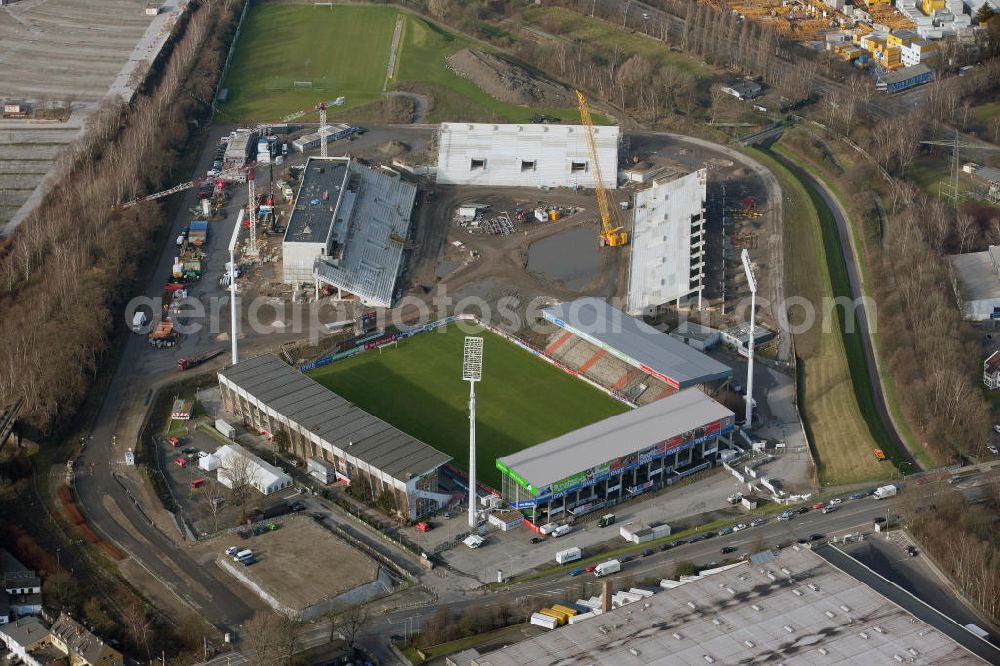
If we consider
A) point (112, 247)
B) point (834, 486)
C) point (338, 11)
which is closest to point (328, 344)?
point (112, 247)

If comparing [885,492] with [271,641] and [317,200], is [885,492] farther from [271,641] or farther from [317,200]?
[317,200]

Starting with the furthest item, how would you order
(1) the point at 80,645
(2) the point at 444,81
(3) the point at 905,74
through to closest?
1. (2) the point at 444,81
2. (3) the point at 905,74
3. (1) the point at 80,645

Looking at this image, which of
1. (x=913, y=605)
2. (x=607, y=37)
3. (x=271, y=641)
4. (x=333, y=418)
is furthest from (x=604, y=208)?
(x=271, y=641)

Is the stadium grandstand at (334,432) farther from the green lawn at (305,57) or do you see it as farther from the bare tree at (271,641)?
the green lawn at (305,57)

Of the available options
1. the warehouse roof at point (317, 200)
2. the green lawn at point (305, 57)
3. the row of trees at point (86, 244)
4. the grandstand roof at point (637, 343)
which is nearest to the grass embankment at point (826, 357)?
the grandstand roof at point (637, 343)

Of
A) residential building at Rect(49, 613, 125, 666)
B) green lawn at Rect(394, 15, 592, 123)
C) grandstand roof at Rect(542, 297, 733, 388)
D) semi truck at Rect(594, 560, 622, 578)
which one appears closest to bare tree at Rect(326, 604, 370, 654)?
residential building at Rect(49, 613, 125, 666)

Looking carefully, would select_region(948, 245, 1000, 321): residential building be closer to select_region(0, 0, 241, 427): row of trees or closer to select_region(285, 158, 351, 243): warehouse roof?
select_region(285, 158, 351, 243): warehouse roof

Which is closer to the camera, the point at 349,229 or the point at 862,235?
the point at 349,229
